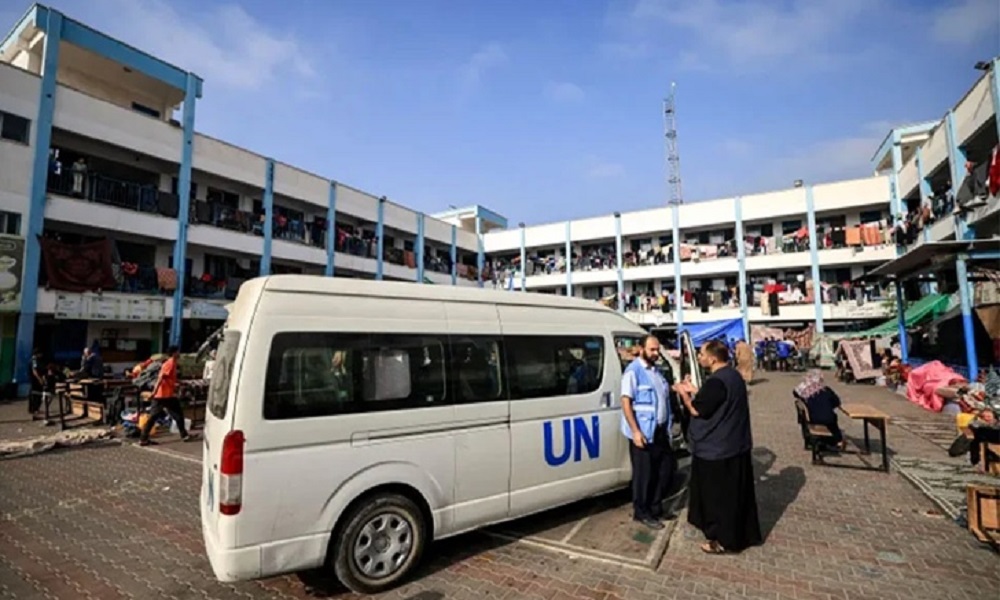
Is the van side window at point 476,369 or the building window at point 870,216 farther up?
the building window at point 870,216

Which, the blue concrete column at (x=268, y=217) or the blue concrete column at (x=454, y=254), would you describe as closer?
the blue concrete column at (x=268, y=217)

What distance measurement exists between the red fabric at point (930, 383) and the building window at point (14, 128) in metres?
26.9

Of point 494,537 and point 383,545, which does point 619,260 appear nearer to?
point 494,537

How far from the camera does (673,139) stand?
45312 mm

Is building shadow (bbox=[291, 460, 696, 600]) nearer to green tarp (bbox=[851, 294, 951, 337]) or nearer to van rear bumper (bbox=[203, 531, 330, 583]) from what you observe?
van rear bumper (bbox=[203, 531, 330, 583])

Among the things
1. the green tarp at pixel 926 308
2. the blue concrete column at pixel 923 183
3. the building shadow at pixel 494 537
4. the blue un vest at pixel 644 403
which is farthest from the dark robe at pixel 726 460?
the blue concrete column at pixel 923 183

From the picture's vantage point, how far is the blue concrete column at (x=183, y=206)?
63.2 ft

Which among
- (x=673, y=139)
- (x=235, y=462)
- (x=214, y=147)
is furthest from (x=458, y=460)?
(x=673, y=139)

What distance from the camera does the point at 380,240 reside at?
2983 centimetres

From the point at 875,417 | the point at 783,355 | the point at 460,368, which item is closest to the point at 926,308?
the point at 783,355

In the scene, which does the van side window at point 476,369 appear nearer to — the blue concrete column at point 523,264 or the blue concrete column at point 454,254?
the blue concrete column at point 454,254

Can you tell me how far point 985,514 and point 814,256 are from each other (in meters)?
28.6

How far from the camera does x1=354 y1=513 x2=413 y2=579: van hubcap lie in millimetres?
3754

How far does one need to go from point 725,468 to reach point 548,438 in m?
1.60
